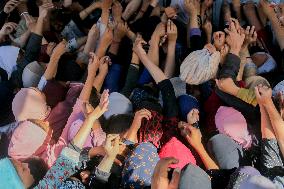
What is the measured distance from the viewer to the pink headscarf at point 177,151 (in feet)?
7.29

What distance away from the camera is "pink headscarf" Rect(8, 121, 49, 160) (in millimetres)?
2430

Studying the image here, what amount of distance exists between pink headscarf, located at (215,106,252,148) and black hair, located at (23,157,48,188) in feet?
3.13

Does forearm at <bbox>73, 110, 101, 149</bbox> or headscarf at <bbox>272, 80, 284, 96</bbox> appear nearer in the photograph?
forearm at <bbox>73, 110, 101, 149</bbox>

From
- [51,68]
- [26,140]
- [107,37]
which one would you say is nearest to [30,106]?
[26,140]

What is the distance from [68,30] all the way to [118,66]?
0.83m

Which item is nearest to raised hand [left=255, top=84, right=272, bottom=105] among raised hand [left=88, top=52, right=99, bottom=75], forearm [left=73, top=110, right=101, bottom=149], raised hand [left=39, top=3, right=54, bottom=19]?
forearm [left=73, top=110, right=101, bottom=149]

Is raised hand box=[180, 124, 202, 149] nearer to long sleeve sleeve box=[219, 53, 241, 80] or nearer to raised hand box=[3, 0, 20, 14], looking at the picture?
long sleeve sleeve box=[219, 53, 241, 80]

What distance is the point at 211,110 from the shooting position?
2.55 meters

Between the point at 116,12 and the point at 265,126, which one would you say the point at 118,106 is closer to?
the point at 265,126

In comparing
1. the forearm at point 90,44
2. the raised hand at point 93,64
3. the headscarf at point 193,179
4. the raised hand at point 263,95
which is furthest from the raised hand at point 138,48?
the headscarf at point 193,179

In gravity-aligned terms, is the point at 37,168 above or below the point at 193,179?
below

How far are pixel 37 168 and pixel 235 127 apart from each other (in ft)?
3.46

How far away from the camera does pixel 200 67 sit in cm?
262

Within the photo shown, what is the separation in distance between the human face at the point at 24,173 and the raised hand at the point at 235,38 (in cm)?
134
